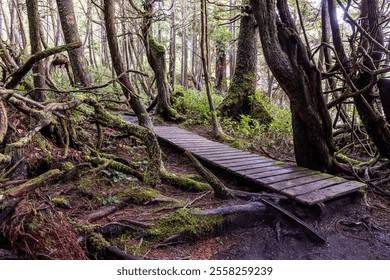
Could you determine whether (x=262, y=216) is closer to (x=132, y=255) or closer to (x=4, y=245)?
(x=132, y=255)

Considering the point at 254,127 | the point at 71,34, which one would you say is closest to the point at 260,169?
the point at 254,127

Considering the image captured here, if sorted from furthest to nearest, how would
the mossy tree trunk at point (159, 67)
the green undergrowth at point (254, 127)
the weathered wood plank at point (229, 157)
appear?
1. the mossy tree trunk at point (159, 67)
2. the green undergrowth at point (254, 127)
3. the weathered wood plank at point (229, 157)

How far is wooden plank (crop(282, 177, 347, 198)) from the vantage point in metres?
3.37

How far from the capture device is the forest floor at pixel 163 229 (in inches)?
78.7

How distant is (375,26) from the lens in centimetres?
421

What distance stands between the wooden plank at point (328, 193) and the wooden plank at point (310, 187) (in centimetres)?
6

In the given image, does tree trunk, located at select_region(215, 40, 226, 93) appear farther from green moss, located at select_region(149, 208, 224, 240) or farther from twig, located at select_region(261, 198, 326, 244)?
green moss, located at select_region(149, 208, 224, 240)

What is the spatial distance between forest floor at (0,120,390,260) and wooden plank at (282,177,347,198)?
0.14 meters

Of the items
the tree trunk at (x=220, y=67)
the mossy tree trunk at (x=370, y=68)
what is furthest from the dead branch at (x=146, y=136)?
the tree trunk at (x=220, y=67)

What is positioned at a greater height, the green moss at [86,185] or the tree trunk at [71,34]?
the tree trunk at [71,34]

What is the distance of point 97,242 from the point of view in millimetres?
2277

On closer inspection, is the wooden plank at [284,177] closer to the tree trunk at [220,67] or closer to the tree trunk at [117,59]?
the tree trunk at [117,59]

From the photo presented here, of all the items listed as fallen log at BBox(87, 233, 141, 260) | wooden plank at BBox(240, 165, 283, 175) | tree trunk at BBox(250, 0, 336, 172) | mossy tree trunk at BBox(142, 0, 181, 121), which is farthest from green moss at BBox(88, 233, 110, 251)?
mossy tree trunk at BBox(142, 0, 181, 121)

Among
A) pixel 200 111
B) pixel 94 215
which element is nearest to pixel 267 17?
pixel 94 215
